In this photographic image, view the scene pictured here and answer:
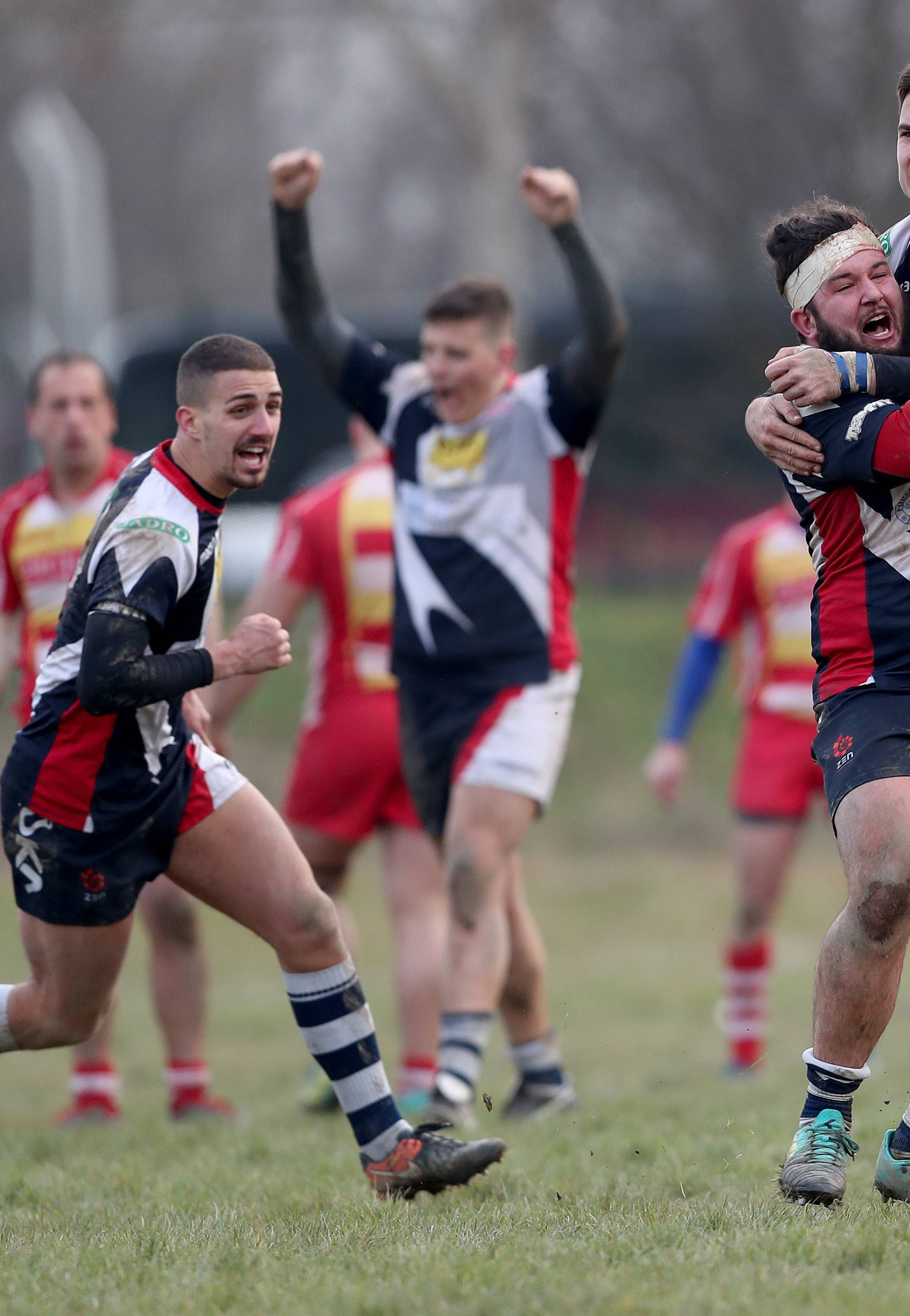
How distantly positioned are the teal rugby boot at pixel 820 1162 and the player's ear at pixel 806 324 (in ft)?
6.27

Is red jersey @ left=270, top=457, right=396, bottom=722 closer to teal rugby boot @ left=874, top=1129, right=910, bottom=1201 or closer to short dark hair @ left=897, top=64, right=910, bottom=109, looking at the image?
short dark hair @ left=897, top=64, right=910, bottom=109

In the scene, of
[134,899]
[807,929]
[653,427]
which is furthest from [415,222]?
[134,899]

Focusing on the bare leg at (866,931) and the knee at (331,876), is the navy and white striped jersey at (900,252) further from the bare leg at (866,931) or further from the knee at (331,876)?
the knee at (331,876)

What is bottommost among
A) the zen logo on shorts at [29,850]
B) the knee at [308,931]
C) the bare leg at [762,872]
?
the bare leg at [762,872]

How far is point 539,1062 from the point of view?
6773 millimetres

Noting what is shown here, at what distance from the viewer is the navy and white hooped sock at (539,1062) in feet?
22.2

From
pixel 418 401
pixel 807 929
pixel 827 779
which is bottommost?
pixel 807 929

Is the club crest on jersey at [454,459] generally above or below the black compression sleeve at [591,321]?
below

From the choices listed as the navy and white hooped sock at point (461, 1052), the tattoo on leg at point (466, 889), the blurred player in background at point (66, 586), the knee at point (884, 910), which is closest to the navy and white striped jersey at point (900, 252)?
the knee at point (884, 910)

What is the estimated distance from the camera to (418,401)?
6637mm

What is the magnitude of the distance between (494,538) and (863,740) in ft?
8.25

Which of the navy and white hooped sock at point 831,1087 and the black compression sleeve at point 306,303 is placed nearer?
the navy and white hooped sock at point 831,1087

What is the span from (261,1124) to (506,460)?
2.84m

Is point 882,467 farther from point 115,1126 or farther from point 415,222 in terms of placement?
point 415,222
